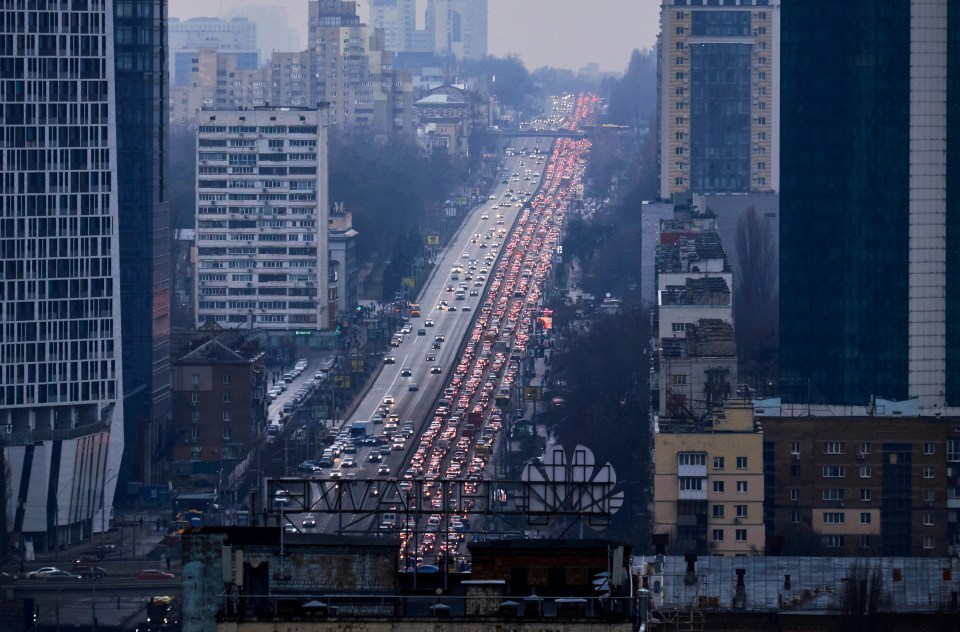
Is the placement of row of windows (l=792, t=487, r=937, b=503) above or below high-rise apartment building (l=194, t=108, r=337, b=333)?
below

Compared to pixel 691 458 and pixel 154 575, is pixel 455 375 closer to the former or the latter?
pixel 691 458

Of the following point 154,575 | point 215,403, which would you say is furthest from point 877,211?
point 154,575

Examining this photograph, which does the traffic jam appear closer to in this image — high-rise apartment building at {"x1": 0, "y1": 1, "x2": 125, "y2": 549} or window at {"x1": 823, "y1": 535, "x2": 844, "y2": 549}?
window at {"x1": 823, "y1": 535, "x2": 844, "y2": 549}

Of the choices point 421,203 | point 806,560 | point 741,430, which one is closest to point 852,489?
point 741,430

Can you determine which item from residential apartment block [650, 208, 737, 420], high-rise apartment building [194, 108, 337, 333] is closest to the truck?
residential apartment block [650, 208, 737, 420]

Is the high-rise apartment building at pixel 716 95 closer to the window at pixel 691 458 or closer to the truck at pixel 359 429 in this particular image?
the truck at pixel 359 429

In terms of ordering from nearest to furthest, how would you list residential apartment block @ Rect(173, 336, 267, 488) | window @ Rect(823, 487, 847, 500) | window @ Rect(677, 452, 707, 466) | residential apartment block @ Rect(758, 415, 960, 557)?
window @ Rect(677, 452, 707, 466), residential apartment block @ Rect(758, 415, 960, 557), window @ Rect(823, 487, 847, 500), residential apartment block @ Rect(173, 336, 267, 488)
